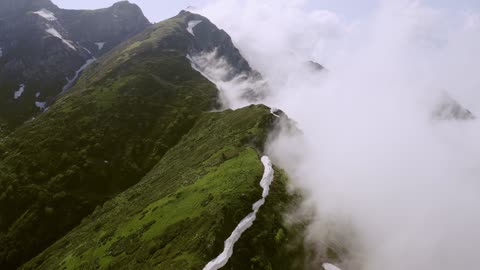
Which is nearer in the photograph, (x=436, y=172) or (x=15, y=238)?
(x=15, y=238)

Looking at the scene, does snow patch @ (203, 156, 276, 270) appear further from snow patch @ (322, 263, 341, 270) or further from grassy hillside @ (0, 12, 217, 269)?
grassy hillside @ (0, 12, 217, 269)

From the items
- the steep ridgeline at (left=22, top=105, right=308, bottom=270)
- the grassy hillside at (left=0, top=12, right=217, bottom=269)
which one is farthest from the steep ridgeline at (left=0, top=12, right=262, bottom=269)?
the steep ridgeline at (left=22, top=105, right=308, bottom=270)

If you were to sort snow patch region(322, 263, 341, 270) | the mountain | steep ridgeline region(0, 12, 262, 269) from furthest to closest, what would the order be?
steep ridgeline region(0, 12, 262, 269) → the mountain → snow patch region(322, 263, 341, 270)

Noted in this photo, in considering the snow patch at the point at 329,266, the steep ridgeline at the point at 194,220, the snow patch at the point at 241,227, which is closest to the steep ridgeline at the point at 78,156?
the steep ridgeline at the point at 194,220

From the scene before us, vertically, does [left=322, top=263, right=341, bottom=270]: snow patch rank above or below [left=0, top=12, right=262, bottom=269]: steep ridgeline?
above

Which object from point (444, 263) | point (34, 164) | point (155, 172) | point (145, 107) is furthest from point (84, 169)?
point (444, 263)

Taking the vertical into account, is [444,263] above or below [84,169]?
above

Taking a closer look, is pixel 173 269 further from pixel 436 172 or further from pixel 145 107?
pixel 436 172
